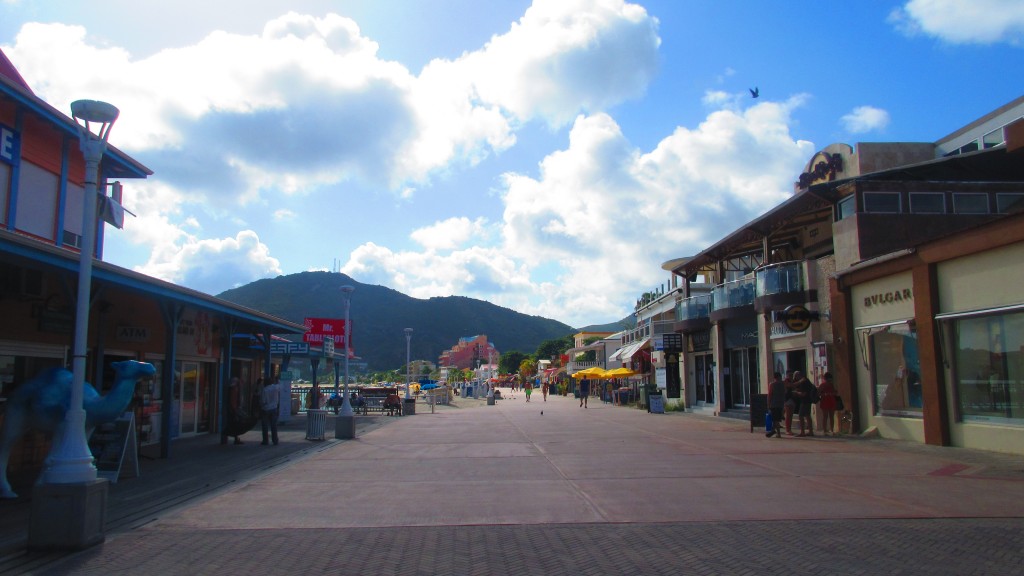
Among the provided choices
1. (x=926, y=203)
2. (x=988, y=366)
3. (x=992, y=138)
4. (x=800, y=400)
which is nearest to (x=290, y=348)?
(x=800, y=400)

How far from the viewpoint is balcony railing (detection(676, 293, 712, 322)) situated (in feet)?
99.2

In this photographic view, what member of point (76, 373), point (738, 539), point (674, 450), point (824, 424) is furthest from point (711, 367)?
point (76, 373)

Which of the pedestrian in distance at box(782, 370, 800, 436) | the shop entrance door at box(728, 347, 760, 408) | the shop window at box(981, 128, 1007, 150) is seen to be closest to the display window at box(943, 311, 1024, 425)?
the pedestrian in distance at box(782, 370, 800, 436)

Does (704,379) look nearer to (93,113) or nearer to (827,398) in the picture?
(827,398)

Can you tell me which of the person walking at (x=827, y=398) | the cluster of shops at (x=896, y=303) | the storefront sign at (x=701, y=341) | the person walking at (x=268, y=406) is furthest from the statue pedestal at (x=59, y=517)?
the storefront sign at (x=701, y=341)

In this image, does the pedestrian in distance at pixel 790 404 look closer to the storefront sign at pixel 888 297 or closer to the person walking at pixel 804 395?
the person walking at pixel 804 395

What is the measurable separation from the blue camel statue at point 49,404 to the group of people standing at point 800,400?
1460 centimetres

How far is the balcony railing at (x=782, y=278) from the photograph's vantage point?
2144 centimetres

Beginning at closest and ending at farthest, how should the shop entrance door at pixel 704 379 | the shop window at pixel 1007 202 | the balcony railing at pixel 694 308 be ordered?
1. the shop window at pixel 1007 202
2. the balcony railing at pixel 694 308
3. the shop entrance door at pixel 704 379

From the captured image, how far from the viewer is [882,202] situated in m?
18.9

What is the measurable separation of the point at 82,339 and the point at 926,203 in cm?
1982

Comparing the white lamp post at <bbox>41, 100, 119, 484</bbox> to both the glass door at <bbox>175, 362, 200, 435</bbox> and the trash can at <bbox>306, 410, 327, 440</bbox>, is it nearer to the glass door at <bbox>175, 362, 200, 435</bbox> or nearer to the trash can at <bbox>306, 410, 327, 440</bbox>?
the trash can at <bbox>306, 410, 327, 440</bbox>

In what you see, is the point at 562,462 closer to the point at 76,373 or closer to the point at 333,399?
the point at 76,373

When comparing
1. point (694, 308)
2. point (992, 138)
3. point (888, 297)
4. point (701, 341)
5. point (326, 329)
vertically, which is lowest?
point (701, 341)
